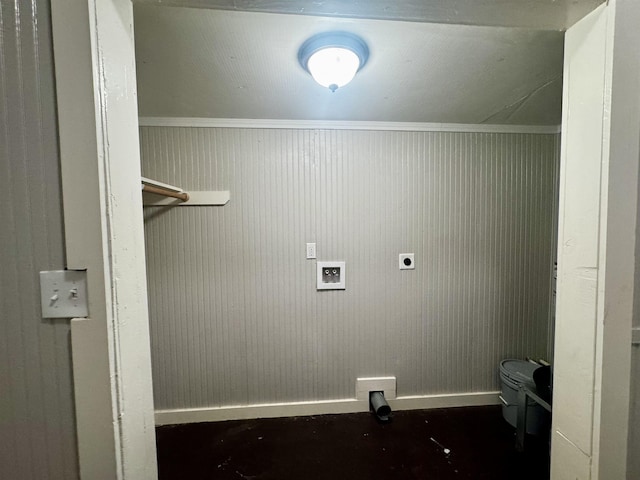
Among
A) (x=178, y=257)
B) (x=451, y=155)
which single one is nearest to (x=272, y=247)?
(x=178, y=257)

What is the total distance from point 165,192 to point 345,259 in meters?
1.21

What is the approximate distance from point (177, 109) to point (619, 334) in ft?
7.06

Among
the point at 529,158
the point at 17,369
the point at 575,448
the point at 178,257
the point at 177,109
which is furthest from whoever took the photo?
the point at 529,158

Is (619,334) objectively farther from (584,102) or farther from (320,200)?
(320,200)

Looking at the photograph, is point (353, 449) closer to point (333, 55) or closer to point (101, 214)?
point (101, 214)

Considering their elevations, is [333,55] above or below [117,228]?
above

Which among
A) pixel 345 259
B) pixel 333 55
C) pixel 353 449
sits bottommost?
pixel 353 449

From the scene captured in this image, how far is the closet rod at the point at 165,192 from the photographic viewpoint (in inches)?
47.7

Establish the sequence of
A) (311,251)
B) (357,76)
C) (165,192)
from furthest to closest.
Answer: (311,251) → (165,192) → (357,76)

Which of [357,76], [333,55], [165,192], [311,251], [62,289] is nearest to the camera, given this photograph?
[62,289]

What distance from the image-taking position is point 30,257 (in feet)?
1.87

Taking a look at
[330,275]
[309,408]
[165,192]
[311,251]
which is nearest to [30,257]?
[165,192]

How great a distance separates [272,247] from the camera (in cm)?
169

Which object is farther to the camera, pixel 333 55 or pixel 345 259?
pixel 345 259
